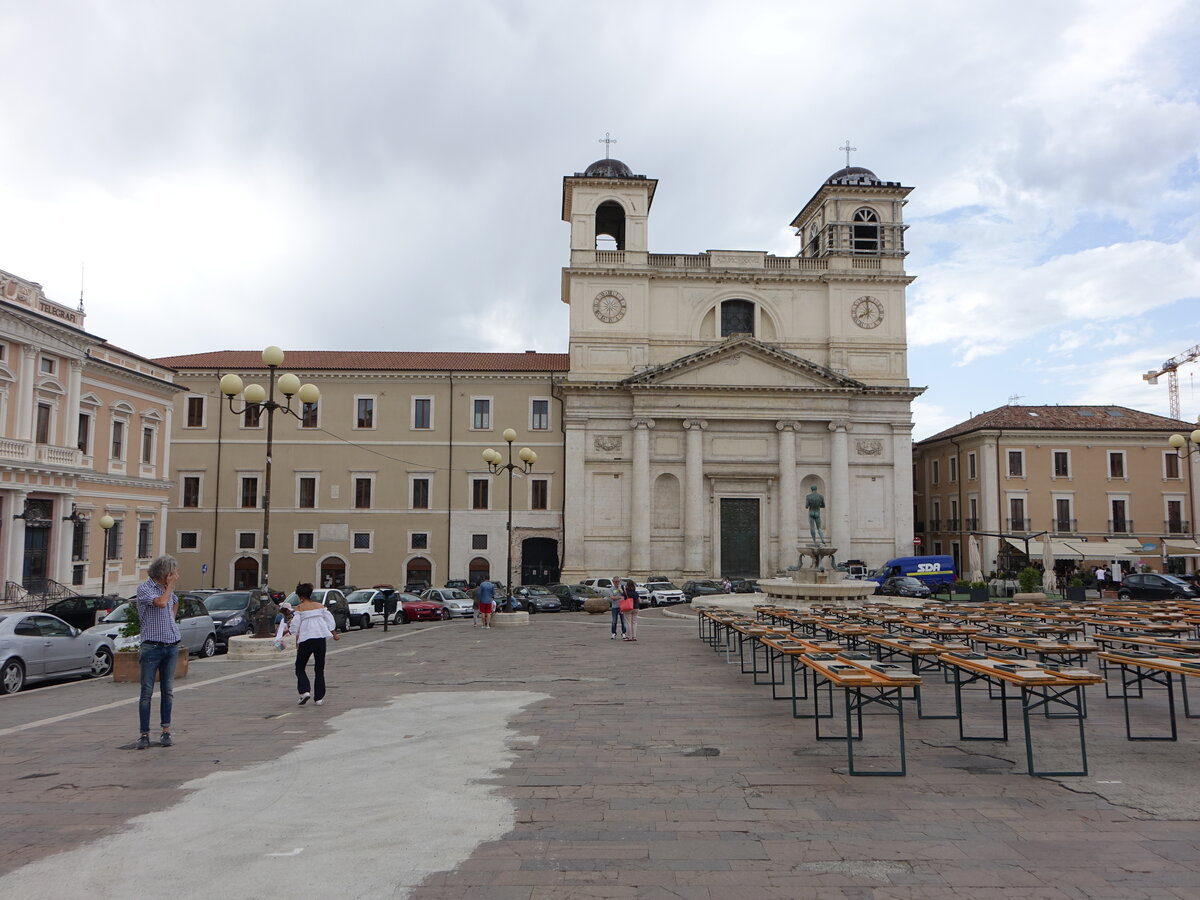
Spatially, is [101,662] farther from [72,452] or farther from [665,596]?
[665,596]

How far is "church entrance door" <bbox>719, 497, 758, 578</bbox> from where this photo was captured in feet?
153

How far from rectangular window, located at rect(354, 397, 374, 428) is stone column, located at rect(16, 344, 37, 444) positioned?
60.4 ft

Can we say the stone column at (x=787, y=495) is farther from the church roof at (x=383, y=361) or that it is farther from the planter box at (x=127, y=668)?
the planter box at (x=127, y=668)

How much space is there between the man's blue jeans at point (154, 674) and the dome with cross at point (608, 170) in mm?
43042

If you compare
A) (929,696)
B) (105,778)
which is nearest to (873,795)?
(929,696)

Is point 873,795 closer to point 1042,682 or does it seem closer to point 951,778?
point 951,778

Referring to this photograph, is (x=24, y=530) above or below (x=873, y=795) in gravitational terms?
above

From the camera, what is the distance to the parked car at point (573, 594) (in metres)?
37.4

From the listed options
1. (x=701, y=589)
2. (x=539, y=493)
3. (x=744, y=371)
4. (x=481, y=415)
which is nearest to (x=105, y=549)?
(x=481, y=415)

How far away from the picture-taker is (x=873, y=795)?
6.66 m

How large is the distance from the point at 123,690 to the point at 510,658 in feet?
21.9

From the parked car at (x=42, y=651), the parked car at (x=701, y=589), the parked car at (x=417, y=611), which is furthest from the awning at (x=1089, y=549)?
the parked car at (x=42, y=651)

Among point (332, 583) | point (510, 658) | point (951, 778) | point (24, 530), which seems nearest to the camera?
point (951, 778)

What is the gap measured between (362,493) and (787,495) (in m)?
23.4
